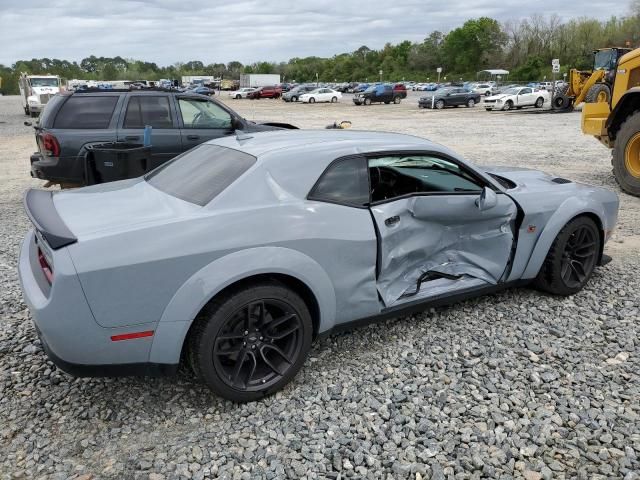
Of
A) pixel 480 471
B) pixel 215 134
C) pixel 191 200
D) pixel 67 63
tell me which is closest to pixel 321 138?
pixel 191 200

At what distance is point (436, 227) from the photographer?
3.86 metres

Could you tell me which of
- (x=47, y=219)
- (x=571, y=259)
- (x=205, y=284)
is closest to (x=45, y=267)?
(x=47, y=219)

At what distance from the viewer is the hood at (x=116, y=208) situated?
285cm

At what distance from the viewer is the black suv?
755 cm

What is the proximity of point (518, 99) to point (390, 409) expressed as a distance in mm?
32619

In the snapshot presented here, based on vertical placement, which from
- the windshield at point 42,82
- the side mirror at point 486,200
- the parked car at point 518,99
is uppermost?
the windshield at point 42,82

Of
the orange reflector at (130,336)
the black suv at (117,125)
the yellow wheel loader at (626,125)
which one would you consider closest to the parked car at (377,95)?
the yellow wheel loader at (626,125)

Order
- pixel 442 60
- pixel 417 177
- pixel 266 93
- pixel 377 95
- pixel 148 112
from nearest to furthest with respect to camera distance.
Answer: pixel 417 177 < pixel 148 112 < pixel 377 95 < pixel 266 93 < pixel 442 60

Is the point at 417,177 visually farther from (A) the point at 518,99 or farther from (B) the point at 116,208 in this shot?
(A) the point at 518,99

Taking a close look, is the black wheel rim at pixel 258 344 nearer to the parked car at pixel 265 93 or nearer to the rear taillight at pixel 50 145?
the rear taillight at pixel 50 145

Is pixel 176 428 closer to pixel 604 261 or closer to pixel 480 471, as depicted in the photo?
pixel 480 471

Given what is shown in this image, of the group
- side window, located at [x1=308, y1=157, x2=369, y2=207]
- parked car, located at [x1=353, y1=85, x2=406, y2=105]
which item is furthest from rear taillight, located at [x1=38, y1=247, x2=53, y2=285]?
parked car, located at [x1=353, y1=85, x2=406, y2=105]

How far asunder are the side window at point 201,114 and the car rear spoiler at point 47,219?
4.95 m

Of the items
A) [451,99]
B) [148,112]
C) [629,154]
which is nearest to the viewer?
[148,112]
